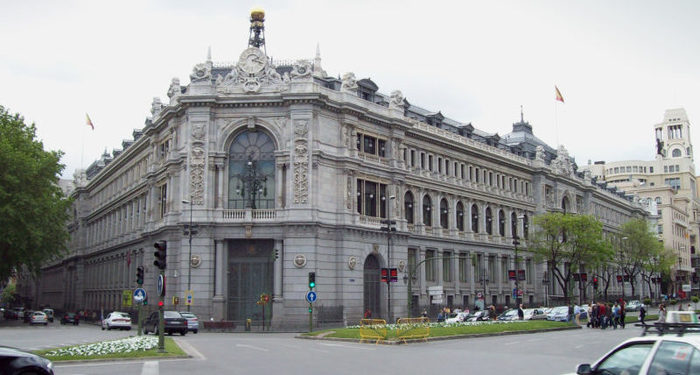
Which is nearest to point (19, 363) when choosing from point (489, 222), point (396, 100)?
point (396, 100)

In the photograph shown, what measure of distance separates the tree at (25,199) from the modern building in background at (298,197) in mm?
8556

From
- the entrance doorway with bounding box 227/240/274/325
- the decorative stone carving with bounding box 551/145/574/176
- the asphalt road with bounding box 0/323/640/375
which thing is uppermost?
the decorative stone carving with bounding box 551/145/574/176

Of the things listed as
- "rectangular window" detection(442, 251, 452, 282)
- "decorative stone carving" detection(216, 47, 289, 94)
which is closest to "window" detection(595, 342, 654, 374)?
"decorative stone carving" detection(216, 47, 289, 94)

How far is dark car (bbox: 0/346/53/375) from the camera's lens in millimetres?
14734

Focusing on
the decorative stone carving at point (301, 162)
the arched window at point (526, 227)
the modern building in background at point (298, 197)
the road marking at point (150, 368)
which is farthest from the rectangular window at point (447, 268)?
the road marking at point (150, 368)

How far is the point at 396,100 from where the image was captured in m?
65.9

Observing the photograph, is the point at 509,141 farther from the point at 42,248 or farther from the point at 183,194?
the point at 42,248

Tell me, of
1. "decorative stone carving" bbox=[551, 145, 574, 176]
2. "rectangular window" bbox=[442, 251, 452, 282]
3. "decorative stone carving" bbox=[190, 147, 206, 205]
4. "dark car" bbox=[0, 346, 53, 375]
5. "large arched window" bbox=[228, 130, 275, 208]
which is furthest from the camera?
"decorative stone carving" bbox=[551, 145, 574, 176]

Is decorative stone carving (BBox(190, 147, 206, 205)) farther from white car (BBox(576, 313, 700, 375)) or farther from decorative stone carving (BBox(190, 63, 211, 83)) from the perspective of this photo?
white car (BBox(576, 313, 700, 375))

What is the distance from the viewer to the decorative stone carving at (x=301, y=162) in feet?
184

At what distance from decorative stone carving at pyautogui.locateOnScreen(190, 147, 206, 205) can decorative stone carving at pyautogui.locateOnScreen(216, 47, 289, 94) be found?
538cm

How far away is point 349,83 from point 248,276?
59.8 feet

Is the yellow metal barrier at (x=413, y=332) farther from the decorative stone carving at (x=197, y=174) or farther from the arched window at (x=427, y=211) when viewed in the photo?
the arched window at (x=427, y=211)

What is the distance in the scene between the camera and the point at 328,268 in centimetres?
5678
